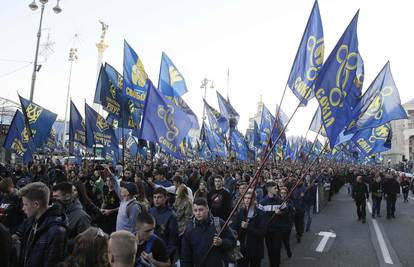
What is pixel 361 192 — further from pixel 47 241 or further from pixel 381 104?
pixel 47 241

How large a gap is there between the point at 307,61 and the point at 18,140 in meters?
10.4

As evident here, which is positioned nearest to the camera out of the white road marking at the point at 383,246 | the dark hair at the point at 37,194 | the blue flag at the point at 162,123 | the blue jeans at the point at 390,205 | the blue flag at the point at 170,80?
the dark hair at the point at 37,194

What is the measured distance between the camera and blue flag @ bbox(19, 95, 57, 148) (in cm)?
1158

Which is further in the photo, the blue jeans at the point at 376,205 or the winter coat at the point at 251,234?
the blue jeans at the point at 376,205

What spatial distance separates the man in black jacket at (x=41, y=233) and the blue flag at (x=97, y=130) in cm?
1104

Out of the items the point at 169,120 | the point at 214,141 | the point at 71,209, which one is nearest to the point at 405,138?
the point at 214,141

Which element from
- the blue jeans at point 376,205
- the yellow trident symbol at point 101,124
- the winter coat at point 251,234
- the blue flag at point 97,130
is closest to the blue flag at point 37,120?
the blue flag at point 97,130

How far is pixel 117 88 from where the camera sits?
1319 centimetres

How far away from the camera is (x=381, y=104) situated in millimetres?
11680

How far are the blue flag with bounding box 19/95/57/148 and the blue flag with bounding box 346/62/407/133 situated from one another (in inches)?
386

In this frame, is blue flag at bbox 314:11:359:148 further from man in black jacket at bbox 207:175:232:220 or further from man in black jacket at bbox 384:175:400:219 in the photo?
man in black jacket at bbox 384:175:400:219

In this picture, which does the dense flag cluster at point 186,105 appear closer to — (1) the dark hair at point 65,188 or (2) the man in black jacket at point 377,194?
(2) the man in black jacket at point 377,194

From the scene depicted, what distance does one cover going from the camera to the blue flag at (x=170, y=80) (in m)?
13.8

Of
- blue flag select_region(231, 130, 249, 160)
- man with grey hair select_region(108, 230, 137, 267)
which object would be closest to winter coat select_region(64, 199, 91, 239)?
man with grey hair select_region(108, 230, 137, 267)
